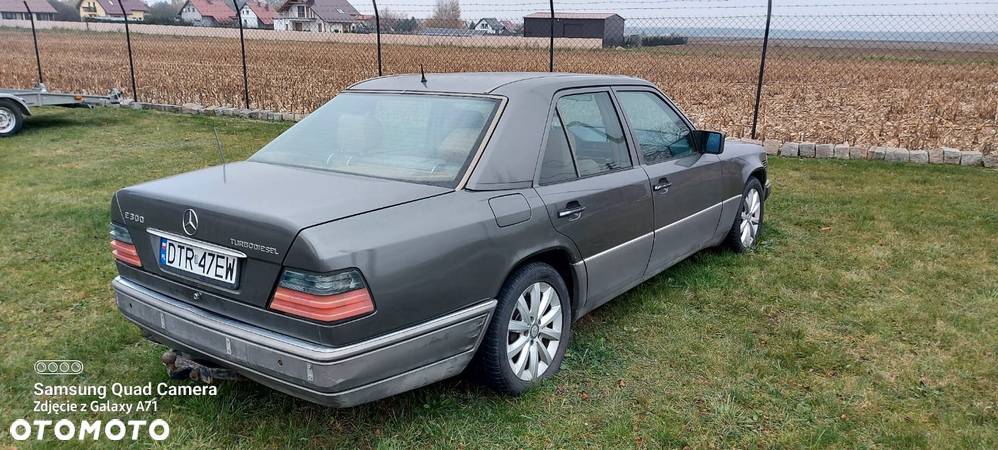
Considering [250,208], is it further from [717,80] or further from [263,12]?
[263,12]

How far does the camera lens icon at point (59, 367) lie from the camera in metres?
3.54

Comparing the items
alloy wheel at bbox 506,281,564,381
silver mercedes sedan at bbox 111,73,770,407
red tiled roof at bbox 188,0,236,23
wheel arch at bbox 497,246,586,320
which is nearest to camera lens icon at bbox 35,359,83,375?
silver mercedes sedan at bbox 111,73,770,407

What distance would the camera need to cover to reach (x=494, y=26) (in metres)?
14.1

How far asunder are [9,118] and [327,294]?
1146 cm

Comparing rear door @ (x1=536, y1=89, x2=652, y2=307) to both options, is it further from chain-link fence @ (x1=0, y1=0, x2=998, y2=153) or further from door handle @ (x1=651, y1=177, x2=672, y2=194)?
chain-link fence @ (x1=0, y1=0, x2=998, y2=153)

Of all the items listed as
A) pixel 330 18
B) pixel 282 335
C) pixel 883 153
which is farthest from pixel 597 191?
A: pixel 330 18

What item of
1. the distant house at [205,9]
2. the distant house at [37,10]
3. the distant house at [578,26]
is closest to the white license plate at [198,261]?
the distant house at [578,26]

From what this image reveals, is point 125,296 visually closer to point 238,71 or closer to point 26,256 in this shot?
point 26,256

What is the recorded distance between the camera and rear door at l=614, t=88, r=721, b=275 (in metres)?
4.24

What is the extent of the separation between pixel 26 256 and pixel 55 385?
2.32 meters

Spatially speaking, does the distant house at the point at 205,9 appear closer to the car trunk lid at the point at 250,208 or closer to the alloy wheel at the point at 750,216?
the alloy wheel at the point at 750,216

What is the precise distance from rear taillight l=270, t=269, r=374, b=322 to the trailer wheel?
11.2 meters

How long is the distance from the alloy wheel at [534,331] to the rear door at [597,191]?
12.0 inches

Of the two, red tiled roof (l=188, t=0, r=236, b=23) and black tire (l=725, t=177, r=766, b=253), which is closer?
black tire (l=725, t=177, r=766, b=253)
